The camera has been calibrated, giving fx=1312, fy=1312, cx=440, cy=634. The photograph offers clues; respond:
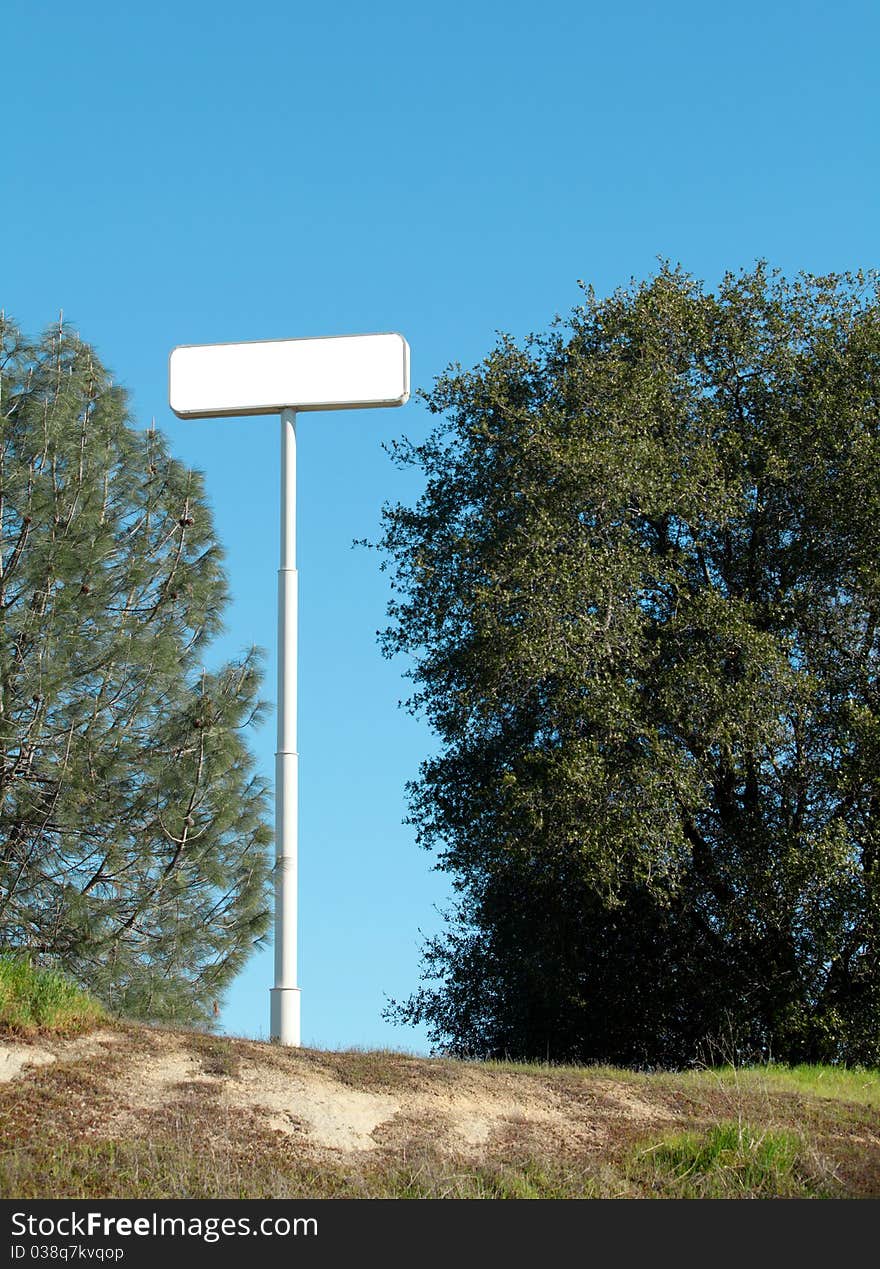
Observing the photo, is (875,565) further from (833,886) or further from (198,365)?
(198,365)

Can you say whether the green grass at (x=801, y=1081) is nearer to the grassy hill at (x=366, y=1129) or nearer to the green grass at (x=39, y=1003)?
the grassy hill at (x=366, y=1129)

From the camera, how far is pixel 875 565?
683 inches

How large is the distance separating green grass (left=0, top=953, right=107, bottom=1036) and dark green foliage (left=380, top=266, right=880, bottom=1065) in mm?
6618

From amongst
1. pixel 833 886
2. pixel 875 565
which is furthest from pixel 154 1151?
pixel 875 565

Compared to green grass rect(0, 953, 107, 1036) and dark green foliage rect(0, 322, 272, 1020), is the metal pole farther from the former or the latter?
dark green foliage rect(0, 322, 272, 1020)

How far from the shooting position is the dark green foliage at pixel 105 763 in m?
16.7

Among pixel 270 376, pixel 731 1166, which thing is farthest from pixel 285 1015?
pixel 270 376

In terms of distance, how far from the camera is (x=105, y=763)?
55.3 ft

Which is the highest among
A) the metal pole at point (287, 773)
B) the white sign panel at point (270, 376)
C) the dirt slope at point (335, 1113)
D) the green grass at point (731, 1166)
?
the white sign panel at point (270, 376)

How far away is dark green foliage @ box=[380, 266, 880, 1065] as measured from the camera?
16.1 metres

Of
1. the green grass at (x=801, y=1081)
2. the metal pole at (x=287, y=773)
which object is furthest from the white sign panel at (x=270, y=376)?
the green grass at (x=801, y=1081)

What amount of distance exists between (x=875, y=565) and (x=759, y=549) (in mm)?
1926

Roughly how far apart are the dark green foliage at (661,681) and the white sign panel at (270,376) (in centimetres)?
417

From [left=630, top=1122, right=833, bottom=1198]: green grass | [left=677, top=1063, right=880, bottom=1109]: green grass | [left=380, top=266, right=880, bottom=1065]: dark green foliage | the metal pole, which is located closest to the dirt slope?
[left=630, top=1122, right=833, bottom=1198]: green grass
